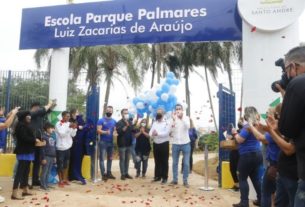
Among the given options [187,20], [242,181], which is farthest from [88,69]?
[242,181]

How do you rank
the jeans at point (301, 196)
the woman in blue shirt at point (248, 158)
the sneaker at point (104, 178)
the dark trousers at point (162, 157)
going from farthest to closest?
the sneaker at point (104, 178) → the dark trousers at point (162, 157) → the woman in blue shirt at point (248, 158) → the jeans at point (301, 196)

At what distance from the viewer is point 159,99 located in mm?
10094

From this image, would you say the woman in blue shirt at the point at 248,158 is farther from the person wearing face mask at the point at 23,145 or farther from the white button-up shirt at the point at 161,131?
the person wearing face mask at the point at 23,145

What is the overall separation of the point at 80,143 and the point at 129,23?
2.99m

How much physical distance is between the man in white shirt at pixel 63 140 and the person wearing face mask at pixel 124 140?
1.38m

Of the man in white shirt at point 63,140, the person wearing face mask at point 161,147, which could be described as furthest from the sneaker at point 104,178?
the person wearing face mask at point 161,147

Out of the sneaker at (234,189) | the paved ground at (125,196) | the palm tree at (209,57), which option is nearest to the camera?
the paved ground at (125,196)

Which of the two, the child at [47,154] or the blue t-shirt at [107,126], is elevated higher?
the blue t-shirt at [107,126]

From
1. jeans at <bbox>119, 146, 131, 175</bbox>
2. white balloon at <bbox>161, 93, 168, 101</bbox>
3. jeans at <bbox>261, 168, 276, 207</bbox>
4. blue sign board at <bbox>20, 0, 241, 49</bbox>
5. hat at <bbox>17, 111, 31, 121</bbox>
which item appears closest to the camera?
jeans at <bbox>261, 168, 276, 207</bbox>

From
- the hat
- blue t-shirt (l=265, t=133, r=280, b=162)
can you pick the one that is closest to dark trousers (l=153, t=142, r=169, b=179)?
the hat

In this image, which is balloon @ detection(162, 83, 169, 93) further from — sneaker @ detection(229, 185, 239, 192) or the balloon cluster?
sneaker @ detection(229, 185, 239, 192)

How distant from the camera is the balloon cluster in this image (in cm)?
1003

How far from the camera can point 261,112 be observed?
255 inches

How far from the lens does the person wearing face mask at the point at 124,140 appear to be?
8.61 meters
